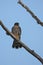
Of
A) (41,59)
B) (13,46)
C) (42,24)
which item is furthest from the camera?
(13,46)

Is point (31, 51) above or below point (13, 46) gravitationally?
below

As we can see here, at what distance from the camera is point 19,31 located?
8391 millimetres

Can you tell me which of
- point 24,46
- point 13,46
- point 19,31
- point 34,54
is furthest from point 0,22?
point 19,31

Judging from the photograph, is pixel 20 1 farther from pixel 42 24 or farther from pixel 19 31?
pixel 19 31

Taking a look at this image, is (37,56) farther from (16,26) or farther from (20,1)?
(16,26)

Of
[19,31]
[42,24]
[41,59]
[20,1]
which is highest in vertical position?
[19,31]

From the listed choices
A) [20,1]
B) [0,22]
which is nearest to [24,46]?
[0,22]

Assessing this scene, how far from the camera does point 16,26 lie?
8602 mm

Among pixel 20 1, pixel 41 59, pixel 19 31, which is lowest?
pixel 41 59

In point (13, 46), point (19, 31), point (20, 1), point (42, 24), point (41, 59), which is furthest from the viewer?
point (19, 31)

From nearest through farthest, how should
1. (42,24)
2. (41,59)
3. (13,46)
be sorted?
(42,24)
(41,59)
(13,46)

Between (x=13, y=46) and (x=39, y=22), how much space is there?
7.55 ft

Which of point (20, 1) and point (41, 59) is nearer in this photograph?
point (41, 59)

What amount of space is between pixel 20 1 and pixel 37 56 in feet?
4.15
